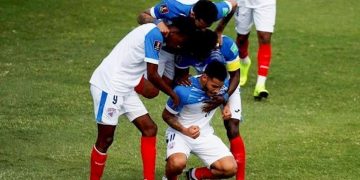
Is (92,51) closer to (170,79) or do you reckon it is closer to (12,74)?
(12,74)

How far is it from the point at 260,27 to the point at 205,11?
4327 millimetres

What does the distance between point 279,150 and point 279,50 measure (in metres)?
5.77

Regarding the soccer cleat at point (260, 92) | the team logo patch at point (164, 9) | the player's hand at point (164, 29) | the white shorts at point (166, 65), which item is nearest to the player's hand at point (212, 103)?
the white shorts at point (166, 65)

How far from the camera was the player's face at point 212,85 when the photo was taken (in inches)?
287

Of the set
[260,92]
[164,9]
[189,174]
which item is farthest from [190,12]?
[260,92]

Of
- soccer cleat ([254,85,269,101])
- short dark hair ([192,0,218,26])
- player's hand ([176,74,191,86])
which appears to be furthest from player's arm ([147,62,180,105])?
soccer cleat ([254,85,269,101])

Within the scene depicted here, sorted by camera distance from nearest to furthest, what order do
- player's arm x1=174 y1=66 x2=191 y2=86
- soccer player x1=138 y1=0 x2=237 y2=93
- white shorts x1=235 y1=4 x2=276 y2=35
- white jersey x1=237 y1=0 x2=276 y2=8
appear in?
soccer player x1=138 y1=0 x2=237 y2=93 < player's arm x1=174 y1=66 x2=191 y2=86 < white shorts x1=235 y1=4 x2=276 y2=35 < white jersey x1=237 y1=0 x2=276 y2=8

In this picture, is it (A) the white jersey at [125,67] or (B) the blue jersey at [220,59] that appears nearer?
(A) the white jersey at [125,67]

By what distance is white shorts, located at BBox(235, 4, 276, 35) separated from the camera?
11.5 m

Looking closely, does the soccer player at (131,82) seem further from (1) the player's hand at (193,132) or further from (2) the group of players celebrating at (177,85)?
(1) the player's hand at (193,132)

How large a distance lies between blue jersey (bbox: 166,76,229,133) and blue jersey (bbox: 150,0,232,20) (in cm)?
61

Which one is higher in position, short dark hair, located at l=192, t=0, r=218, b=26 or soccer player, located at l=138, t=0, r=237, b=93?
short dark hair, located at l=192, t=0, r=218, b=26

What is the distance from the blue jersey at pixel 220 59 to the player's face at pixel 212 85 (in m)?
0.33

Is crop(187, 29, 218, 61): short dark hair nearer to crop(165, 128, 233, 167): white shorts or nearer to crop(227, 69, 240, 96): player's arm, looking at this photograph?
crop(227, 69, 240, 96): player's arm
